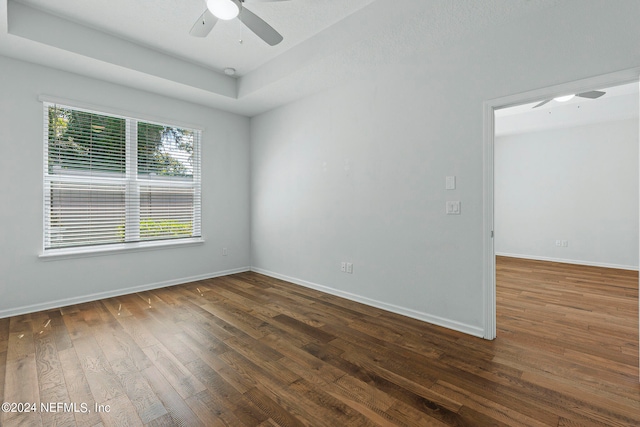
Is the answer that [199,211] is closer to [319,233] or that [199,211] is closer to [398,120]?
[319,233]

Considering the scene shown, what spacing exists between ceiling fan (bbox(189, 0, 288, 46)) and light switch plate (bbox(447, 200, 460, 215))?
216cm

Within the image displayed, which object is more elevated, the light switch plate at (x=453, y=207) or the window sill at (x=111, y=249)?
the light switch plate at (x=453, y=207)

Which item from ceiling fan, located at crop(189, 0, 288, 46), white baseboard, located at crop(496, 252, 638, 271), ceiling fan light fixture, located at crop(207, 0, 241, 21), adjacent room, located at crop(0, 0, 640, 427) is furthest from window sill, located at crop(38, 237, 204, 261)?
white baseboard, located at crop(496, 252, 638, 271)

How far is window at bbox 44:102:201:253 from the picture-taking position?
351cm

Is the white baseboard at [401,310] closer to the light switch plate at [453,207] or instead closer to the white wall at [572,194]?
the light switch plate at [453,207]

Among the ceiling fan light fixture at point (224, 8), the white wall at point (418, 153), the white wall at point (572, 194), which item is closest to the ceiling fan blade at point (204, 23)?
→ the ceiling fan light fixture at point (224, 8)

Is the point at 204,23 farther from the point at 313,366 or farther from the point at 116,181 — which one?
the point at 313,366

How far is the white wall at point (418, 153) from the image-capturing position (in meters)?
2.32

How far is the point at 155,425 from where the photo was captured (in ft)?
5.33

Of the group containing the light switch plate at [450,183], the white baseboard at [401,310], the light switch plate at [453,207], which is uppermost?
the light switch plate at [450,183]

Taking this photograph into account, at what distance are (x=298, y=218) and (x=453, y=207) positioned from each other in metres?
2.29

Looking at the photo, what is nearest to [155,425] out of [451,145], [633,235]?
[451,145]

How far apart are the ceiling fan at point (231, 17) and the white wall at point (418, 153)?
118 cm

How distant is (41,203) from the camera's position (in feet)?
11.1
